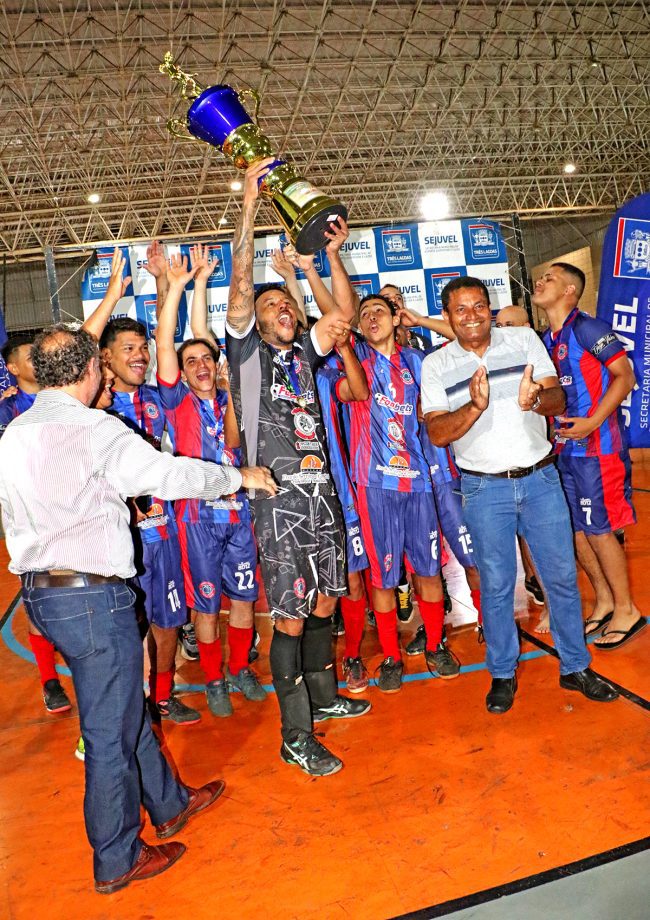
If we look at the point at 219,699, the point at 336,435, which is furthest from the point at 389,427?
the point at 219,699

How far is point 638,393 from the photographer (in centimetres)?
502

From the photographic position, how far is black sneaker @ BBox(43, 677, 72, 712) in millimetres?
4051

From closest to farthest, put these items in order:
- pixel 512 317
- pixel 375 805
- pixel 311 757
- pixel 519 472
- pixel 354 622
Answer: pixel 375 805
pixel 311 757
pixel 519 472
pixel 354 622
pixel 512 317

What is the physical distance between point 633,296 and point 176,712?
422cm

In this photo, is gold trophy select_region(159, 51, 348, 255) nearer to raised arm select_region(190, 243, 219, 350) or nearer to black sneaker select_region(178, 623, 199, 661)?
raised arm select_region(190, 243, 219, 350)

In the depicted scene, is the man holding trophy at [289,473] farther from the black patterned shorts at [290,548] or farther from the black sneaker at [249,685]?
the black sneaker at [249,685]

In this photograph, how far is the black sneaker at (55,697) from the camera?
4051 millimetres

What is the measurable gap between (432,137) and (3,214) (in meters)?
11.4

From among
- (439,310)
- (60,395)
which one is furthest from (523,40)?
(60,395)

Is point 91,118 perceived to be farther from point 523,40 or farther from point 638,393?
point 638,393

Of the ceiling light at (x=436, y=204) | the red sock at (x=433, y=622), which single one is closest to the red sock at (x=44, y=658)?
the red sock at (x=433, y=622)

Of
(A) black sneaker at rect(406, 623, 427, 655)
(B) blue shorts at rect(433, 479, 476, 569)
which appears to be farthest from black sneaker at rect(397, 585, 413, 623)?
(B) blue shorts at rect(433, 479, 476, 569)

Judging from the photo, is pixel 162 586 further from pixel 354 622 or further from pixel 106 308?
pixel 106 308

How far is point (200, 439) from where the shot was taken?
4031 mm
